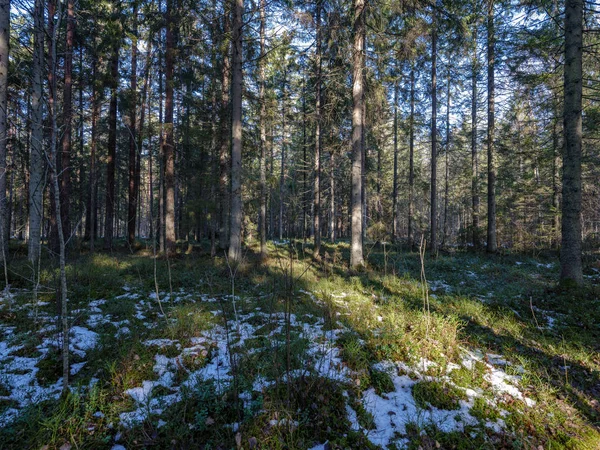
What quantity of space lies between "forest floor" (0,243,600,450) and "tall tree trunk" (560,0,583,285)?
2.73 ft

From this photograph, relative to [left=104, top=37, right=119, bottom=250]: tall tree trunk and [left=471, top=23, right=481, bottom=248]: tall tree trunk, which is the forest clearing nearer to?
[left=104, top=37, right=119, bottom=250]: tall tree trunk

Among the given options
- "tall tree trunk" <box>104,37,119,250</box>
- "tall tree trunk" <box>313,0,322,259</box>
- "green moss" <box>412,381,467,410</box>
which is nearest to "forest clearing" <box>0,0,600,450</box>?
"green moss" <box>412,381,467,410</box>

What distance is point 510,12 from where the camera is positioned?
11.0 metres

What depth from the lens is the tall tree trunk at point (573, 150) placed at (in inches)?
257

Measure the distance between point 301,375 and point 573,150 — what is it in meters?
8.60

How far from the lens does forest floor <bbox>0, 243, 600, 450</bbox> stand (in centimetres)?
252

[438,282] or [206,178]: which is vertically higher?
[206,178]

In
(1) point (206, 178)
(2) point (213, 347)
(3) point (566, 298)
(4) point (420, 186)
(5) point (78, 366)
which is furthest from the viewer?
(4) point (420, 186)

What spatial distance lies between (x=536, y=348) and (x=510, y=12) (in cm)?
1390

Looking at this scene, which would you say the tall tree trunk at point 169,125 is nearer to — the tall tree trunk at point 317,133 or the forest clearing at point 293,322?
the forest clearing at point 293,322

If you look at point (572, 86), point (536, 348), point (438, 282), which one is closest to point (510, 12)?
point (572, 86)

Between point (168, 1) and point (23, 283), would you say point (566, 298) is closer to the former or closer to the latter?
point (23, 283)

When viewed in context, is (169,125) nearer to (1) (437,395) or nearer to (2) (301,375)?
(2) (301,375)

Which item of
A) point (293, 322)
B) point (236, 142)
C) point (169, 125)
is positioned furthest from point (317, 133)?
point (293, 322)
